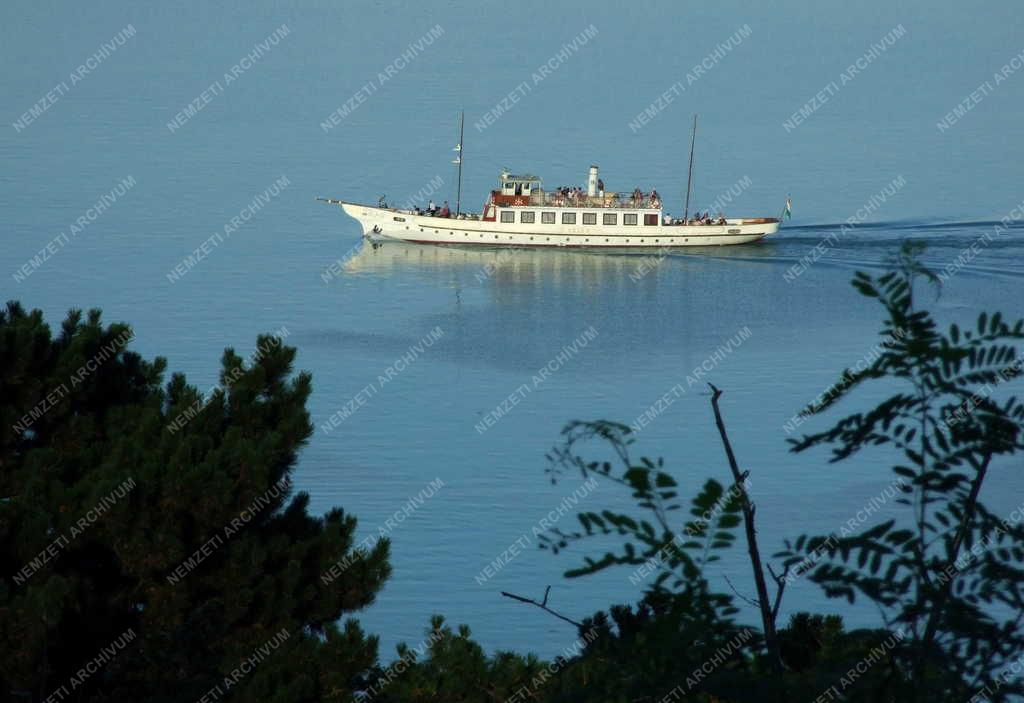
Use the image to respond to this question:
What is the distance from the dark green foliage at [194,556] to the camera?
38.9 feet

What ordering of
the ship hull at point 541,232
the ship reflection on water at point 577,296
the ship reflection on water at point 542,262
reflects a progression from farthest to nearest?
the ship hull at point 541,232
the ship reflection on water at point 542,262
the ship reflection on water at point 577,296

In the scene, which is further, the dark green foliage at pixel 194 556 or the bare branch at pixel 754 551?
the dark green foliage at pixel 194 556

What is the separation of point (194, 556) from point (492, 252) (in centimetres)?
Result: 4729

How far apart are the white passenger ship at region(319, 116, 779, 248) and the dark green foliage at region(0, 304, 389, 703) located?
44.5 m

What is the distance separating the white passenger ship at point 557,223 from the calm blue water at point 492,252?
3.20ft

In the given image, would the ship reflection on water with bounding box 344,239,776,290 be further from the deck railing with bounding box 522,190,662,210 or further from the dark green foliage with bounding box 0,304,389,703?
the dark green foliage with bounding box 0,304,389,703

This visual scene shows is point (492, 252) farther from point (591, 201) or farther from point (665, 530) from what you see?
point (665, 530)

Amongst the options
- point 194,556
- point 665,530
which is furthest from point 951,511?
Answer: point 194,556

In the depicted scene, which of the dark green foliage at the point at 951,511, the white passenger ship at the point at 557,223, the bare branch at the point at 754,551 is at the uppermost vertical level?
the white passenger ship at the point at 557,223

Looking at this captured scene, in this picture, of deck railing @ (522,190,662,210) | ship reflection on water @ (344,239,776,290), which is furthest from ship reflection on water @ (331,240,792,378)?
deck railing @ (522,190,662,210)

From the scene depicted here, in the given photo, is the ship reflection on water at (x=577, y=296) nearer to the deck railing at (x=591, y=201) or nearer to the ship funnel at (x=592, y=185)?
the deck railing at (x=591, y=201)

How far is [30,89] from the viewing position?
296 ft

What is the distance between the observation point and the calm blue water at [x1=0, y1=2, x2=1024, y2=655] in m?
27.3

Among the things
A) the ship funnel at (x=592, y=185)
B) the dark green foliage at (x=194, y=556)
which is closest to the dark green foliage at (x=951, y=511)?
the dark green foliage at (x=194, y=556)
